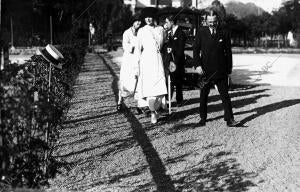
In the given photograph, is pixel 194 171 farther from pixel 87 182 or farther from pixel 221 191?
pixel 87 182

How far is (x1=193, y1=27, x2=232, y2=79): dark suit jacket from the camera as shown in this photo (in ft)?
27.3

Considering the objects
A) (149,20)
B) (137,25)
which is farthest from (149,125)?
(137,25)

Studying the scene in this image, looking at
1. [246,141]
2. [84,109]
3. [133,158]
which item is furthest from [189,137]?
[84,109]

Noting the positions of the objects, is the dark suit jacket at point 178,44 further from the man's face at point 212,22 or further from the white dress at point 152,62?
the man's face at point 212,22

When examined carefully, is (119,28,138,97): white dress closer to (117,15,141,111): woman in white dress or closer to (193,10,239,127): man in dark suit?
(117,15,141,111): woman in white dress

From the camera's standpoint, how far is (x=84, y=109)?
10.7 m

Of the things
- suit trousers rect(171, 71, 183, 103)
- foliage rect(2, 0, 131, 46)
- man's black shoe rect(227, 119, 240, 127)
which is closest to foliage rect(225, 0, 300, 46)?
foliage rect(2, 0, 131, 46)

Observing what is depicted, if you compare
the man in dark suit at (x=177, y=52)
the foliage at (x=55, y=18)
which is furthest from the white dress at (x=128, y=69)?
the foliage at (x=55, y=18)

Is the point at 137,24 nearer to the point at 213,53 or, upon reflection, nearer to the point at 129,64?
the point at 129,64

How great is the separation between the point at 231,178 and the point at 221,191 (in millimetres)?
489

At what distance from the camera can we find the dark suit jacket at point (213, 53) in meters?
8.33

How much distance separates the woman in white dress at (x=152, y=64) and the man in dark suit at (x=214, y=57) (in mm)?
692

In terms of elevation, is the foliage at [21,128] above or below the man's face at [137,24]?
below

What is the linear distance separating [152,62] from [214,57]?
1.13 m
